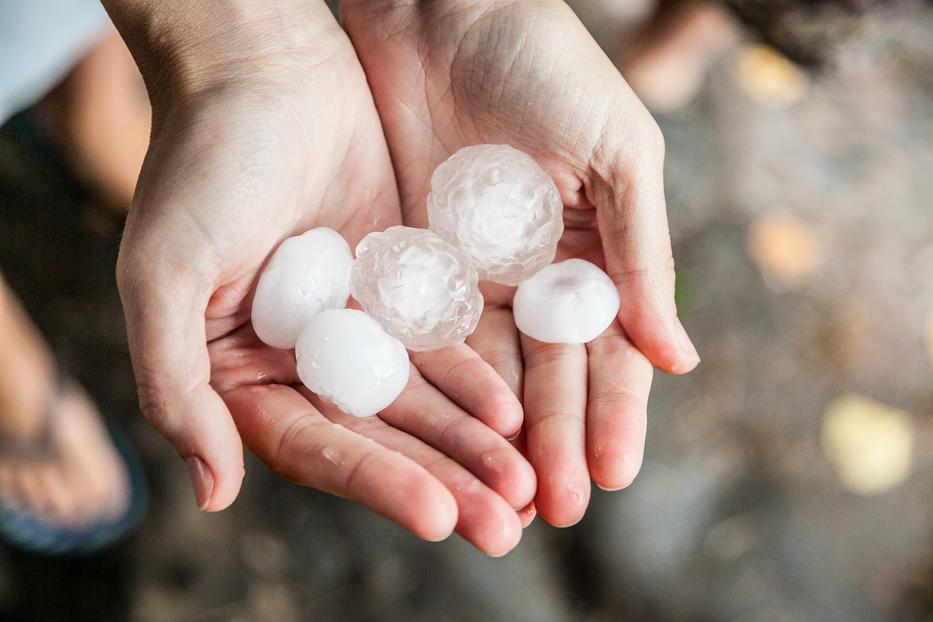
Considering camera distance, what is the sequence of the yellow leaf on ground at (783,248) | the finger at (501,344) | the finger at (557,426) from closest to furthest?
the finger at (557,426), the finger at (501,344), the yellow leaf on ground at (783,248)

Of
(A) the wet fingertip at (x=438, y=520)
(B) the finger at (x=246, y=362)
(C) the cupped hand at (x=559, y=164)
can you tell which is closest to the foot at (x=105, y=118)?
(C) the cupped hand at (x=559, y=164)

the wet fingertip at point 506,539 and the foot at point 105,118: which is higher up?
the foot at point 105,118

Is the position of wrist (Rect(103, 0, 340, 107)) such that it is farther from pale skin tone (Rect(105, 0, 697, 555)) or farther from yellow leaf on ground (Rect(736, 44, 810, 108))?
yellow leaf on ground (Rect(736, 44, 810, 108))

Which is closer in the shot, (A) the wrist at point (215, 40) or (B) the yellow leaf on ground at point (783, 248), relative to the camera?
(A) the wrist at point (215, 40)

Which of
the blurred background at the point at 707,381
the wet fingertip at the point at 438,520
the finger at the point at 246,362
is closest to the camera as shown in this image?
the wet fingertip at the point at 438,520

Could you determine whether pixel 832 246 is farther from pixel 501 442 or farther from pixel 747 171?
pixel 501 442

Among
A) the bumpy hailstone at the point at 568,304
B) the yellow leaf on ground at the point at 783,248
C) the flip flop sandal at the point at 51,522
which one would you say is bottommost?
the yellow leaf on ground at the point at 783,248

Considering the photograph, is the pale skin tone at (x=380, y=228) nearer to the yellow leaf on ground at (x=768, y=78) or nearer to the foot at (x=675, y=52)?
the foot at (x=675, y=52)
